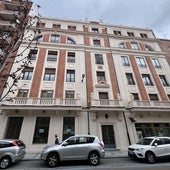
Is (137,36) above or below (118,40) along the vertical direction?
above

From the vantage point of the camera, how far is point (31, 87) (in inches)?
588

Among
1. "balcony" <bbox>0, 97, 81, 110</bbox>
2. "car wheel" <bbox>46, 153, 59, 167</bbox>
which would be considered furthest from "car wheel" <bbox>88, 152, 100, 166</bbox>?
"balcony" <bbox>0, 97, 81, 110</bbox>

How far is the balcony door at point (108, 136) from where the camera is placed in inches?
530

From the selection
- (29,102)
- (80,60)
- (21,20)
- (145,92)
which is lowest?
(21,20)

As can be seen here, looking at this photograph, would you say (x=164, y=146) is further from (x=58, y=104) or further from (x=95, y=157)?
(x=58, y=104)

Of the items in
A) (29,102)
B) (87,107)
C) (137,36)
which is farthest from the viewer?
(137,36)

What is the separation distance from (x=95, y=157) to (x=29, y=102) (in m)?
8.61

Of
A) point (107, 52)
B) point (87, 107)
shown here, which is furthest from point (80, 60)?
point (87, 107)

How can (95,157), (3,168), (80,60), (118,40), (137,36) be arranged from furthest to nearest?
(137,36) → (118,40) → (80,60) → (95,157) → (3,168)

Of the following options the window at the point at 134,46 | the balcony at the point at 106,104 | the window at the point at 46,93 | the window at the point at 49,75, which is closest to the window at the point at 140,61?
the window at the point at 134,46

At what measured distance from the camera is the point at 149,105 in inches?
587

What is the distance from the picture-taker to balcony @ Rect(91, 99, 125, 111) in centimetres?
1384

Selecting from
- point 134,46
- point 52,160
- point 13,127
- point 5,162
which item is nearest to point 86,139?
point 52,160

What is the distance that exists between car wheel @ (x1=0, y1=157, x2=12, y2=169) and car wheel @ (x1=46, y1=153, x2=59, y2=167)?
7.29 ft
